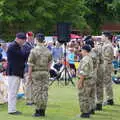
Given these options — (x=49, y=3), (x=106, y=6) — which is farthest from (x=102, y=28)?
(x=49, y=3)

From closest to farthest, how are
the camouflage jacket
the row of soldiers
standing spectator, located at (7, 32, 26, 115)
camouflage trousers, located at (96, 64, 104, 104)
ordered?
the camouflage jacket
the row of soldiers
standing spectator, located at (7, 32, 26, 115)
camouflage trousers, located at (96, 64, 104, 104)

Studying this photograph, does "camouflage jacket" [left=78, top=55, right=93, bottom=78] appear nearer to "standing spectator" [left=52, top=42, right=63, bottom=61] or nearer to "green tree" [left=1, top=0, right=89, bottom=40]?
"standing spectator" [left=52, top=42, right=63, bottom=61]

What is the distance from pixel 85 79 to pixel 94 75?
1.18ft

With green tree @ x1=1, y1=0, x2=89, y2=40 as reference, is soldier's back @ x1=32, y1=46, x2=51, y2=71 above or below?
below

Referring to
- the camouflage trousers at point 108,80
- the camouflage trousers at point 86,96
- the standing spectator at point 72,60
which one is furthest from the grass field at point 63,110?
the standing spectator at point 72,60

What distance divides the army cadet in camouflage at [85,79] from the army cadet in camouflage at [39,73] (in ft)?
2.95

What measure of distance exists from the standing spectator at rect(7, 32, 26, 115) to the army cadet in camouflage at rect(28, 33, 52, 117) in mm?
531

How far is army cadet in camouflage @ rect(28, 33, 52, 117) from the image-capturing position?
40.3 ft

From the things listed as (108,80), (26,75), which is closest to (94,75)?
(108,80)

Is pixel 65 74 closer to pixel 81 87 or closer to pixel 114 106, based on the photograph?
pixel 114 106

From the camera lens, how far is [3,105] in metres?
14.6

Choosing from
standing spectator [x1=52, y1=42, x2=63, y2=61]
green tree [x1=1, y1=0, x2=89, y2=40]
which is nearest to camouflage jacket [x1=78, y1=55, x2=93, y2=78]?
standing spectator [x1=52, y1=42, x2=63, y2=61]

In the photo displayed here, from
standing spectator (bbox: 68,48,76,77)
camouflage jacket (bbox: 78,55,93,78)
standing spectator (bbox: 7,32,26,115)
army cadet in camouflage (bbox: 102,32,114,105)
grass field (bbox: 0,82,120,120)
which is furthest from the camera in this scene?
standing spectator (bbox: 68,48,76,77)

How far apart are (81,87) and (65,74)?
9387 millimetres
